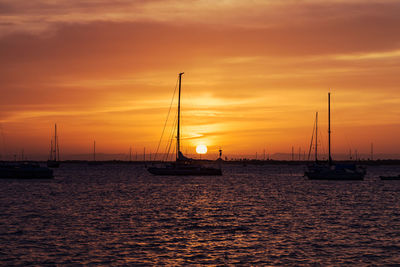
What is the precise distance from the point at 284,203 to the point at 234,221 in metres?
20.3

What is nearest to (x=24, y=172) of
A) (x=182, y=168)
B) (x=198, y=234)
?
(x=182, y=168)

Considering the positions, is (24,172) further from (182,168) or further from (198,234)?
(198,234)

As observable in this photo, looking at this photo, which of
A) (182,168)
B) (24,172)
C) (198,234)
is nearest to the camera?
(198,234)

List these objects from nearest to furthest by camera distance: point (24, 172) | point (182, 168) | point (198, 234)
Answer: point (198, 234) → point (24, 172) → point (182, 168)

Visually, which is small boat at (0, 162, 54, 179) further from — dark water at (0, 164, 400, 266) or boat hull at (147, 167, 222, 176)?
dark water at (0, 164, 400, 266)

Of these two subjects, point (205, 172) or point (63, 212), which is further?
point (205, 172)

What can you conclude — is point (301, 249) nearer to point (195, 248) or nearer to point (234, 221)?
point (195, 248)

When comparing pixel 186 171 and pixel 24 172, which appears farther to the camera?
pixel 186 171

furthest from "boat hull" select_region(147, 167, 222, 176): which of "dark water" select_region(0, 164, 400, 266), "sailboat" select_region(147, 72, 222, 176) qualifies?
"dark water" select_region(0, 164, 400, 266)

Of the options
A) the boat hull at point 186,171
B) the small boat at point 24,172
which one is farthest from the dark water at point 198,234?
the boat hull at point 186,171

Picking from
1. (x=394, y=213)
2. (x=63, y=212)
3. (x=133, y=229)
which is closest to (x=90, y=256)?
(x=133, y=229)

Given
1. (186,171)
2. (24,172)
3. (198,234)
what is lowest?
(198,234)

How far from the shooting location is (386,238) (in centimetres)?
3562

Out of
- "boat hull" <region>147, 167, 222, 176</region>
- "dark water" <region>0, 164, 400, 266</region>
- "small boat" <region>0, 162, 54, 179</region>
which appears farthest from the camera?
"boat hull" <region>147, 167, 222, 176</region>
